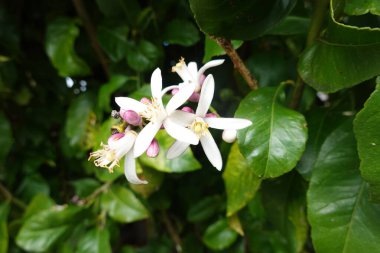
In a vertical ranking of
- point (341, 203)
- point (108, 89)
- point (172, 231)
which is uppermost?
point (108, 89)

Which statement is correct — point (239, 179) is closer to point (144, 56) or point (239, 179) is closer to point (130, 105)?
point (130, 105)

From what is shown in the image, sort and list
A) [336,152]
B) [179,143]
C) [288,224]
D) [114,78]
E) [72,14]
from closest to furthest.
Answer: [179,143] → [336,152] → [288,224] → [114,78] → [72,14]

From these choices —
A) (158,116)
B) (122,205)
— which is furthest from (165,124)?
(122,205)

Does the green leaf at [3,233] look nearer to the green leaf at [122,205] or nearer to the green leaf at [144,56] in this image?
the green leaf at [122,205]

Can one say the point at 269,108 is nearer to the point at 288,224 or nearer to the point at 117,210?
the point at 288,224

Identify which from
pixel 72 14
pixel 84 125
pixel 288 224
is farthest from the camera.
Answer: pixel 72 14

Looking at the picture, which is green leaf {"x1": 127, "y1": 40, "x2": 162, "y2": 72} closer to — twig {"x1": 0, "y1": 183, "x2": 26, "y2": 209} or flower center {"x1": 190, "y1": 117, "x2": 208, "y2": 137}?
flower center {"x1": 190, "y1": 117, "x2": 208, "y2": 137}

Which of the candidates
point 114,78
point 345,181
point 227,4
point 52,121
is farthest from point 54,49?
point 345,181

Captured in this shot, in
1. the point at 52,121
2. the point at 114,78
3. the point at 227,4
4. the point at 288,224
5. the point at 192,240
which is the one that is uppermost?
the point at 227,4
